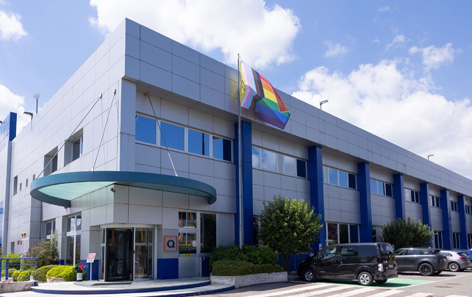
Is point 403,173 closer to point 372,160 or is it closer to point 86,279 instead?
point 372,160

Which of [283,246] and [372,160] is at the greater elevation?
[372,160]

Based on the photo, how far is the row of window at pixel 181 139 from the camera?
59.9ft

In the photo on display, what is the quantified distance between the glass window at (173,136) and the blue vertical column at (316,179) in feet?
33.3

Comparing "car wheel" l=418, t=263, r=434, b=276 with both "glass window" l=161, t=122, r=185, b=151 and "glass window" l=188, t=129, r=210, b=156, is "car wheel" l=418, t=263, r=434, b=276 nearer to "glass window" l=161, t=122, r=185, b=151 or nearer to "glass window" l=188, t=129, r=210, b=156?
"glass window" l=188, t=129, r=210, b=156

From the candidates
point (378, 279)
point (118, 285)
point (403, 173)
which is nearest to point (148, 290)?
point (118, 285)

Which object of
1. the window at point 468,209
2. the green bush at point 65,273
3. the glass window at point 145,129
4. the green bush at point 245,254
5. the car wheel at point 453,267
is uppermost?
the glass window at point 145,129

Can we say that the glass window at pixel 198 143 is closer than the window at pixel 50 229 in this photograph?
Yes

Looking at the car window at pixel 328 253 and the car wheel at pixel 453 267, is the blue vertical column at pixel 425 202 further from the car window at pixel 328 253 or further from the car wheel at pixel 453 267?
the car window at pixel 328 253

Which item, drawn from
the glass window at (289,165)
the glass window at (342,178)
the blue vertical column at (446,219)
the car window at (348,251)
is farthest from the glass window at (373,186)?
the car window at (348,251)

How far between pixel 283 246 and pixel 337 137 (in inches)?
415

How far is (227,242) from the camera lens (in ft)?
68.6

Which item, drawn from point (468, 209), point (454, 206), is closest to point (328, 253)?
point (454, 206)

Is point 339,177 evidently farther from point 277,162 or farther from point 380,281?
point 380,281

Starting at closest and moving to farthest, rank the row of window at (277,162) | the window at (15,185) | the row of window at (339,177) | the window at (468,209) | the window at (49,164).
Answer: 1. the row of window at (277,162)
2. the window at (49,164)
3. the row of window at (339,177)
4. the window at (15,185)
5. the window at (468,209)
